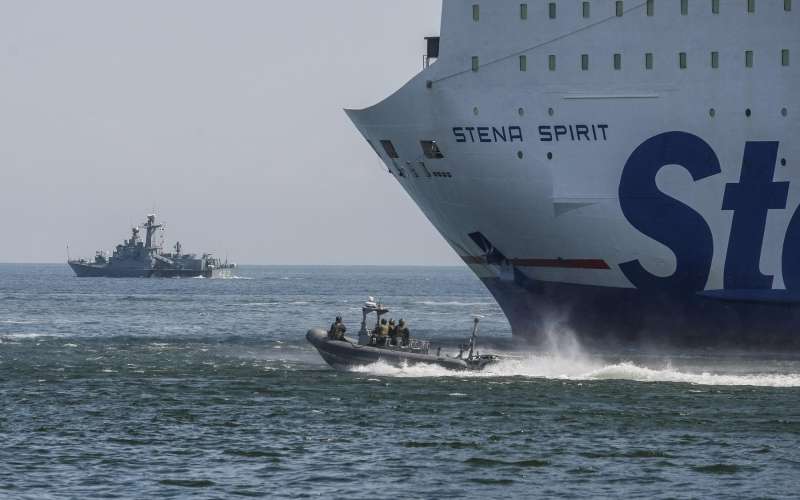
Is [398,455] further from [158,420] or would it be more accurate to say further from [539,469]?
[158,420]

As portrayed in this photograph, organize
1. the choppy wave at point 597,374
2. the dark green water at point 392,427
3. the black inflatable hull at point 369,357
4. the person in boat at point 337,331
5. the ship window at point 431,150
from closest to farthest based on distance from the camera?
the dark green water at point 392,427 → the black inflatable hull at point 369,357 → the choppy wave at point 597,374 → the person in boat at point 337,331 → the ship window at point 431,150

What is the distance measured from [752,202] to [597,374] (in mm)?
8992

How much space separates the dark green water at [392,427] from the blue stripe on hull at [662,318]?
774 mm

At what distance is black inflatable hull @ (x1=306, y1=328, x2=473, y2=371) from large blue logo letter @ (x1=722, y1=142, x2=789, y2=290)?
40.7 feet

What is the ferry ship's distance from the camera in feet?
169

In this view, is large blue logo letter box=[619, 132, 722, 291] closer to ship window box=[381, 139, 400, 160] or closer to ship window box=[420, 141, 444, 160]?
ship window box=[420, 141, 444, 160]

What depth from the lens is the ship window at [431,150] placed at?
2116 inches

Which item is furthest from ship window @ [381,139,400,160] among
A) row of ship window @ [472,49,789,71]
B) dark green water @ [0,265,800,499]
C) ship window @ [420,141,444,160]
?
dark green water @ [0,265,800,499]

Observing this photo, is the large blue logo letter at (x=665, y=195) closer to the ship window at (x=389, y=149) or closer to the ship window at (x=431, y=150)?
the ship window at (x=431, y=150)

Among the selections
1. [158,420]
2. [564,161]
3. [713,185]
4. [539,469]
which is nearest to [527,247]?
[564,161]

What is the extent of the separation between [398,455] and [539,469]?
11.7ft

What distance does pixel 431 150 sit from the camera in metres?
54.0

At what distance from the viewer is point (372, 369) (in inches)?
1864

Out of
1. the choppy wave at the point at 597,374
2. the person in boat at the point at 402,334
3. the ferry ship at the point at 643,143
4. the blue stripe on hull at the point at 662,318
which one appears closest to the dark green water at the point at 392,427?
the choppy wave at the point at 597,374
